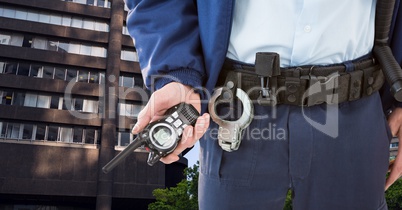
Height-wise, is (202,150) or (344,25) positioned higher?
(344,25)

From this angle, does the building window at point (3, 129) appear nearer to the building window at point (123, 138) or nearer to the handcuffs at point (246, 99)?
the building window at point (123, 138)

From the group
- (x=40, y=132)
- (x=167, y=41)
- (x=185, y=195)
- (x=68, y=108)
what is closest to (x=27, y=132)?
(x=40, y=132)

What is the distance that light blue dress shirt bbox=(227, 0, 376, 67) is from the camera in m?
1.55

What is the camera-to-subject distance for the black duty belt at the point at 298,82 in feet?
5.01

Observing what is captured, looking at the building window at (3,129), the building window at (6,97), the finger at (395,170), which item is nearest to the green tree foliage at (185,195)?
the building window at (3,129)

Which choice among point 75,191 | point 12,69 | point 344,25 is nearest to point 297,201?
point 344,25

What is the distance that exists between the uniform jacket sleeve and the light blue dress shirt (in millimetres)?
190

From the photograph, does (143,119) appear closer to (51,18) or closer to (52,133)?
(52,133)

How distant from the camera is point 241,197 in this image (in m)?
1.51

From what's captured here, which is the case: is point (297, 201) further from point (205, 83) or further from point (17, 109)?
point (17, 109)

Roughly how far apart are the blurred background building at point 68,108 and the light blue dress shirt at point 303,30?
28.1 meters

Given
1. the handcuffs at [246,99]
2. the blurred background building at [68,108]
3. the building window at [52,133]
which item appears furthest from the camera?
the building window at [52,133]

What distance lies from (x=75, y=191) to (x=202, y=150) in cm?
3086

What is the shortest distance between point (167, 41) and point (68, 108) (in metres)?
32.5
